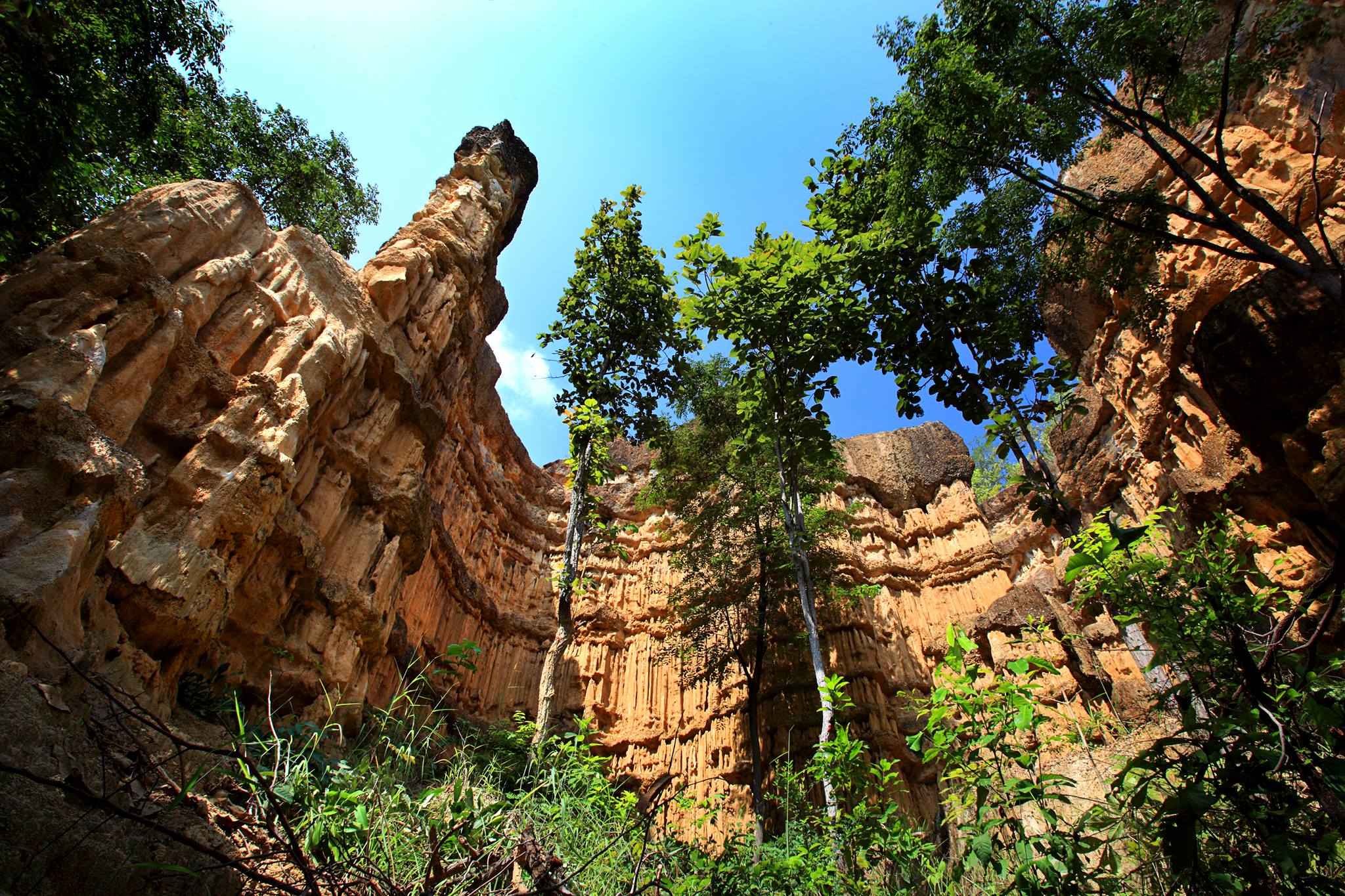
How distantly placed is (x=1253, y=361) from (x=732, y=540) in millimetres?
9634

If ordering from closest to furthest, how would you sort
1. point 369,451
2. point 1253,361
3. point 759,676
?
point 1253,361, point 369,451, point 759,676

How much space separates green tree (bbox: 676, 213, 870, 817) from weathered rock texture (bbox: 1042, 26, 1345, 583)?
3.00 m

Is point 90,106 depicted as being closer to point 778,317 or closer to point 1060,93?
point 778,317

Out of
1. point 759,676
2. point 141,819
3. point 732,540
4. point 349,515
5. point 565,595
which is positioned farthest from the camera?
point 732,540

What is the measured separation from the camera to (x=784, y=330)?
22.8ft

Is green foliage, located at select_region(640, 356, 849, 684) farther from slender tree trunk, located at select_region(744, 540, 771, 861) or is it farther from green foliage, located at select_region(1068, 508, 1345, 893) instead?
green foliage, located at select_region(1068, 508, 1345, 893)

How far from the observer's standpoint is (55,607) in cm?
451

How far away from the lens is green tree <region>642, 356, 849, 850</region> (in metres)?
12.6

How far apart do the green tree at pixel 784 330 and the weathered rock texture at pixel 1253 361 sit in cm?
300

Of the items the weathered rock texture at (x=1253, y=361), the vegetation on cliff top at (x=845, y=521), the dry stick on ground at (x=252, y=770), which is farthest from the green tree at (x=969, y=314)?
the dry stick on ground at (x=252, y=770)

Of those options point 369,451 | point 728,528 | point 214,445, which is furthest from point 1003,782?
point 728,528

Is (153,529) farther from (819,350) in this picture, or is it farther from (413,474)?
(819,350)

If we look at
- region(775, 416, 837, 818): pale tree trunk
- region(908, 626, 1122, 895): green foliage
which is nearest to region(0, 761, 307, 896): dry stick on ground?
region(908, 626, 1122, 895): green foliage

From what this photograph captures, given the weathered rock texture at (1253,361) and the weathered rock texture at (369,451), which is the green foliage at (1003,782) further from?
the weathered rock texture at (1253,361)
